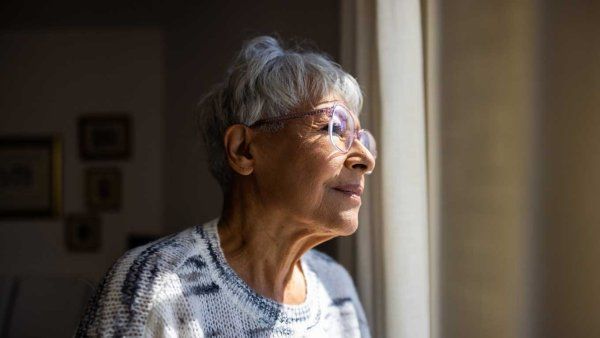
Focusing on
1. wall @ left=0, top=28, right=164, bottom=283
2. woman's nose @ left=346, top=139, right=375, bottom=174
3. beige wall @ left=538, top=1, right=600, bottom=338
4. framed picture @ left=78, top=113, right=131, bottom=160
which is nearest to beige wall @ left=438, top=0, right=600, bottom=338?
beige wall @ left=538, top=1, right=600, bottom=338

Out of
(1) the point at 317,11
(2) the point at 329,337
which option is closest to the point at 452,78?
(2) the point at 329,337

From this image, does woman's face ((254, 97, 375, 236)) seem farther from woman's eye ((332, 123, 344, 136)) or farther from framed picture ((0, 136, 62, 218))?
framed picture ((0, 136, 62, 218))

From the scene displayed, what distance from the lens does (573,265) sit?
32.9 inches

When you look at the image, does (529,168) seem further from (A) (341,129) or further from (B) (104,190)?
(B) (104,190)

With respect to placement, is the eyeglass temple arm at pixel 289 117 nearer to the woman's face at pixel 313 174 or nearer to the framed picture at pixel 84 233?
the woman's face at pixel 313 174

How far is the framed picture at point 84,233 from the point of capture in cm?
338

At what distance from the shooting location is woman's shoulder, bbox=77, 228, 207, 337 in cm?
100

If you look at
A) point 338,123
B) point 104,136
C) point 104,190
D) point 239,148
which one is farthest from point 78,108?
point 338,123

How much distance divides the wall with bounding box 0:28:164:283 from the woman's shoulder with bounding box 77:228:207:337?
224 centimetres

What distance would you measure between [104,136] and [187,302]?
2516mm

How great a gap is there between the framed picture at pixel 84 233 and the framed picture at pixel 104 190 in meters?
0.07

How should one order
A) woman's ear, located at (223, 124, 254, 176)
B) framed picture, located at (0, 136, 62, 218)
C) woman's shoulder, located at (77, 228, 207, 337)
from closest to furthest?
woman's shoulder, located at (77, 228, 207, 337) → woman's ear, located at (223, 124, 254, 176) → framed picture, located at (0, 136, 62, 218)

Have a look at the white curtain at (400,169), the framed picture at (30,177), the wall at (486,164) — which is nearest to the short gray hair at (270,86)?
the white curtain at (400,169)

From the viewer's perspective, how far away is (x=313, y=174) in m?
1.15
